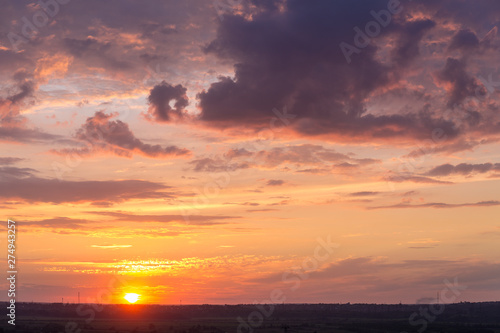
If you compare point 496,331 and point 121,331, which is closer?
point 121,331

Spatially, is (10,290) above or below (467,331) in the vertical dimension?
above

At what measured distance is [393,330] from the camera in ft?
464

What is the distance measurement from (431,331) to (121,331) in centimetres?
6958

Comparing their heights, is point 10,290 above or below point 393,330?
above

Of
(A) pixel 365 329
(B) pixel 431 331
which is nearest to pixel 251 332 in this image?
(A) pixel 365 329

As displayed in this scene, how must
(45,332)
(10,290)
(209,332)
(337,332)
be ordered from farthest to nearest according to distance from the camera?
(337,332), (209,332), (45,332), (10,290)

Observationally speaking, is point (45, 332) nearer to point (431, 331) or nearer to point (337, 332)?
point (337, 332)

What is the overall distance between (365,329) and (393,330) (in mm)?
7616

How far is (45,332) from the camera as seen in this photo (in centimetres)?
11888

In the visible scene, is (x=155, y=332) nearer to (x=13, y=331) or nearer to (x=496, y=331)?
(x=13, y=331)

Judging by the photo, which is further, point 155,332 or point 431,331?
point 431,331

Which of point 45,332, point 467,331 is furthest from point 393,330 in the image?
point 45,332

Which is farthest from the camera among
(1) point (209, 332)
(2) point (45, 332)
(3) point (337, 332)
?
(3) point (337, 332)

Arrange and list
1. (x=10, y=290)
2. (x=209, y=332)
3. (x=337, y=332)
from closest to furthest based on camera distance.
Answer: (x=10, y=290)
(x=209, y=332)
(x=337, y=332)
